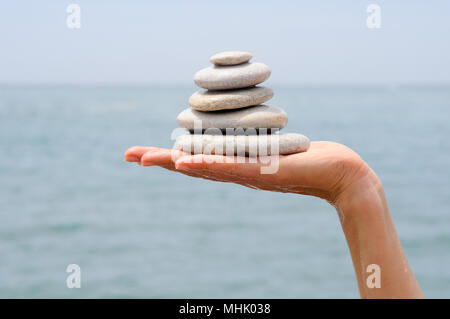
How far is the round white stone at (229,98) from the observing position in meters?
2.16

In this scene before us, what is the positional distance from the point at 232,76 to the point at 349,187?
0.68 meters

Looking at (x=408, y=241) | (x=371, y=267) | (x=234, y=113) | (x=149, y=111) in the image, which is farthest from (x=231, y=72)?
(x=149, y=111)

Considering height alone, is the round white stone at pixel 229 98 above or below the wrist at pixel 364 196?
above

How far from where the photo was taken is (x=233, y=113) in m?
2.21

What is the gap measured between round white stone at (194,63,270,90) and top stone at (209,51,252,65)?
2 centimetres

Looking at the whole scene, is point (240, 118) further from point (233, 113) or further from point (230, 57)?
point (230, 57)

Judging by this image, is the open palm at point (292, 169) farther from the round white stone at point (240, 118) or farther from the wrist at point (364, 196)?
the round white stone at point (240, 118)

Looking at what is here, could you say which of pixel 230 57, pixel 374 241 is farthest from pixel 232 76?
pixel 374 241

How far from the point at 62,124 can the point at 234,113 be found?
1967 centimetres

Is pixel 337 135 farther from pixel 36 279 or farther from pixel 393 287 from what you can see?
pixel 393 287

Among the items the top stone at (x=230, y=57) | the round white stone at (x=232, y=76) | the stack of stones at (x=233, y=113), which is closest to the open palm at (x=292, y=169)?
the stack of stones at (x=233, y=113)

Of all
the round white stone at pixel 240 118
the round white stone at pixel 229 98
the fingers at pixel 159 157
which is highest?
the round white stone at pixel 229 98

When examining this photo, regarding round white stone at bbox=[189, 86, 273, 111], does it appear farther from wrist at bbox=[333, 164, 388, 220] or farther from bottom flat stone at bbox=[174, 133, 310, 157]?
wrist at bbox=[333, 164, 388, 220]

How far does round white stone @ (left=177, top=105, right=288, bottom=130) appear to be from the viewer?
2176 mm
